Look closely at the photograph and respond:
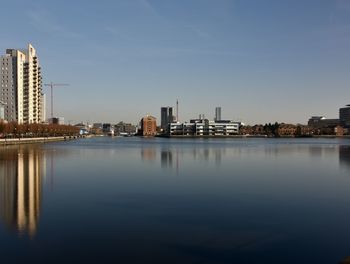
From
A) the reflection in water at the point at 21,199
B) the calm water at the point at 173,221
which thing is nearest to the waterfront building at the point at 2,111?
the reflection in water at the point at 21,199

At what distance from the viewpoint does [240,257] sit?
998 cm

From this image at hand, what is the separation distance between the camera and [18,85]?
145m

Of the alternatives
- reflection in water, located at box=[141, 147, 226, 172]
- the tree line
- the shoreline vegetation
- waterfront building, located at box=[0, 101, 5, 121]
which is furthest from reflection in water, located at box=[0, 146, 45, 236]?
waterfront building, located at box=[0, 101, 5, 121]

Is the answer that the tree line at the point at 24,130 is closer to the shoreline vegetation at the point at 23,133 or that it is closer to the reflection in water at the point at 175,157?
the shoreline vegetation at the point at 23,133

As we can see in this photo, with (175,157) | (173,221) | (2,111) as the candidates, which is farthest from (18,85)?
(173,221)

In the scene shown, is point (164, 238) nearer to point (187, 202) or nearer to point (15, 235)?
point (15, 235)

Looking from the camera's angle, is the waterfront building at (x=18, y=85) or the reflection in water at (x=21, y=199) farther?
the waterfront building at (x=18, y=85)

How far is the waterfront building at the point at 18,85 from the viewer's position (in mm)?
145000

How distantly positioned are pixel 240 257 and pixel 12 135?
4102 inches

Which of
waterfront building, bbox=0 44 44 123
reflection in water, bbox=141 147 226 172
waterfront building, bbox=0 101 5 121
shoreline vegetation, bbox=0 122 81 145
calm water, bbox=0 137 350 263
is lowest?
calm water, bbox=0 137 350 263

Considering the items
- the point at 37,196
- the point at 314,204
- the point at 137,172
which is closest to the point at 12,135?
the point at 137,172

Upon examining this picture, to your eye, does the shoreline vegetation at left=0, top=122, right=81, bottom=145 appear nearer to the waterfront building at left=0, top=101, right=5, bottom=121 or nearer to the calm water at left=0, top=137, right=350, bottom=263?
the waterfront building at left=0, top=101, right=5, bottom=121

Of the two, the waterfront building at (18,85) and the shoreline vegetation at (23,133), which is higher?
the waterfront building at (18,85)

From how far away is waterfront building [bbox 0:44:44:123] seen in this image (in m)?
145
